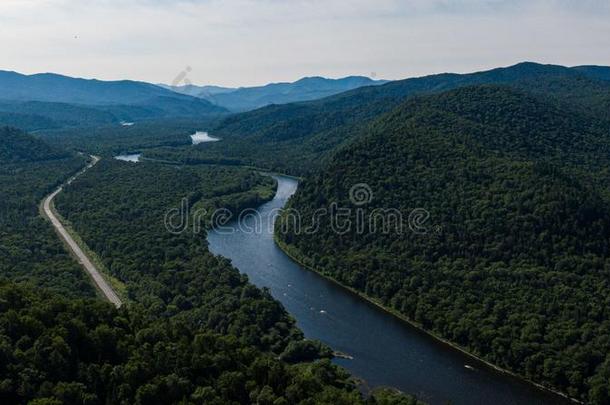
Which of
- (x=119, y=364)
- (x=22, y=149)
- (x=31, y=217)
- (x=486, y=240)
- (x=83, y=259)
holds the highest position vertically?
(x=22, y=149)

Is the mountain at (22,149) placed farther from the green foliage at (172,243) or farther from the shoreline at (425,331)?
the shoreline at (425,331)

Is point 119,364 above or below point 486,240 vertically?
below

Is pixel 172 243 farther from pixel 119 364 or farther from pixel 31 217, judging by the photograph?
pixel 119 364

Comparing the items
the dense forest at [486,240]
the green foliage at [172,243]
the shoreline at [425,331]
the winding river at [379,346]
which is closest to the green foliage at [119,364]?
the winding river at [379,346]

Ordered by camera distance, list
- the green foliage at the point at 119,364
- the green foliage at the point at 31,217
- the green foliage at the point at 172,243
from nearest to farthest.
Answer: the green foliage at the point at 119,364 < the green foliage at the point at 172,243 < the green foliage at the point at 31,217

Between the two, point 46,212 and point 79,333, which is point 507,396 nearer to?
point 79,333

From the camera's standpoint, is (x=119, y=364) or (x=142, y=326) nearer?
(x=119, y=364)

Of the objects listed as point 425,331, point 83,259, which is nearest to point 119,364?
point 425,331
